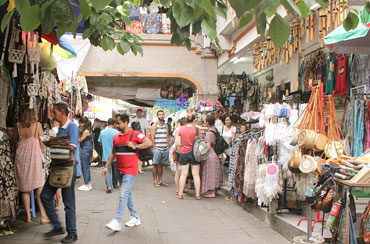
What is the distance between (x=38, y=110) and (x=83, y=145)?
10.8 ft

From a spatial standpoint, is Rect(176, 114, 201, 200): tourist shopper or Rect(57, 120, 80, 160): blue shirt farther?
Rect(176, 114, 201, 200): tourist shopper

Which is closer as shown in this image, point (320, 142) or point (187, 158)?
point (320, 142)

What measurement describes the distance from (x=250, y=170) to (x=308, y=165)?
254cm

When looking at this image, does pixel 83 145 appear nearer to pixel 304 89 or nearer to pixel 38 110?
pixel 38 110

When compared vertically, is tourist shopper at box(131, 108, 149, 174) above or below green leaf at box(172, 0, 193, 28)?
below

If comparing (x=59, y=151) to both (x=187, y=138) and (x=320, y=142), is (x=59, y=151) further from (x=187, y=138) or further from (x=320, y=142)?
(x=187, y=138)

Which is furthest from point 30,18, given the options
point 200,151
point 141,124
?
point 141,124

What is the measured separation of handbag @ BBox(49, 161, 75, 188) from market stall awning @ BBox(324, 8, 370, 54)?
3.89m

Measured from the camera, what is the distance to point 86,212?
7559mm

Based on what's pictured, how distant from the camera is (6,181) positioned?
5586 mm

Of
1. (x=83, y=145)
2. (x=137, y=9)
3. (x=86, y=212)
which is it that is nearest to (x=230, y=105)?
(x=137, y=9)

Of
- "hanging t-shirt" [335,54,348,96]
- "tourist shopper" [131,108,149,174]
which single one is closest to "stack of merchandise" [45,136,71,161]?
"hanging t-shirt" [335,54,348,96]

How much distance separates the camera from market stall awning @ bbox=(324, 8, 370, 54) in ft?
17.2

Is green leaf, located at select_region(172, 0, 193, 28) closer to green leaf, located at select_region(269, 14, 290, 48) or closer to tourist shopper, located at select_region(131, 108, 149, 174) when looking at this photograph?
green leaf, located at select_region(269, 14, 290, 48)
